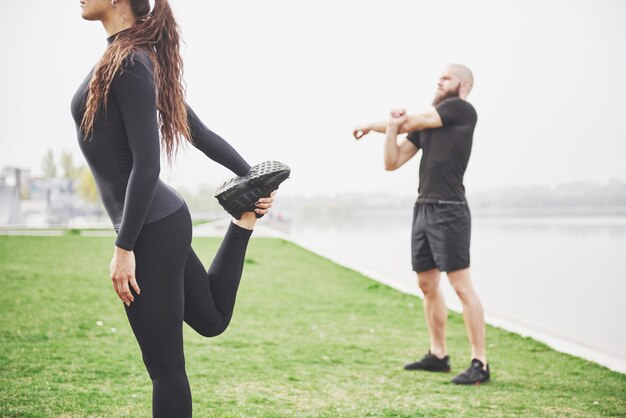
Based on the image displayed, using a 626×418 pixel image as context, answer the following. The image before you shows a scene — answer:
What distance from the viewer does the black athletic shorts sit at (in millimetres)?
4184

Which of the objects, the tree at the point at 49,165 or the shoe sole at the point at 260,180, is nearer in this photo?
the shoe sole at the point at 260,180

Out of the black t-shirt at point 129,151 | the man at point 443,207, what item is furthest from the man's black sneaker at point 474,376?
the black t-shirt at point 129,151

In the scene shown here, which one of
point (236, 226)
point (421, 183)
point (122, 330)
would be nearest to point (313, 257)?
point (122, 330)

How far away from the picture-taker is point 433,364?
4422 mm

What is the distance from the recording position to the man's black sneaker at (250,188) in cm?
243

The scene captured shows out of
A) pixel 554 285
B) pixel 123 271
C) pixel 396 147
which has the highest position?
pixel 396 147

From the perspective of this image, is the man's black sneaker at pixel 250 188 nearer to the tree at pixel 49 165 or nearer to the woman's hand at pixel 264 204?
the woman's hand at pixel 264 204

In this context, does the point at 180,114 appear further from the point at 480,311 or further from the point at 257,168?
the point at 480,311

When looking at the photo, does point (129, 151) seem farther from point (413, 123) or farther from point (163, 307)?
point (413, 123)

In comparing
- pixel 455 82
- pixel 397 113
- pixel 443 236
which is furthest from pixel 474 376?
pixel 455 82

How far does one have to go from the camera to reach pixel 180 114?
2.31 meters

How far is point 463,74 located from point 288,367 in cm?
239

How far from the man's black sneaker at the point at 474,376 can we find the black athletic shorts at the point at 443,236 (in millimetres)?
649

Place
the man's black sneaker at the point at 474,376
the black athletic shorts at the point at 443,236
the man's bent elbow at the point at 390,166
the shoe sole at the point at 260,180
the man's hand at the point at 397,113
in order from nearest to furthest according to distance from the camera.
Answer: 1. the shoe sole at the point at 260,180
2. the man's black sneaker at the point at 474,376
3. the black athletic shorts at the point at 443,236
4. the man's hand at the point at 397,113
5. the man's bent elbow at the point at 390,166
